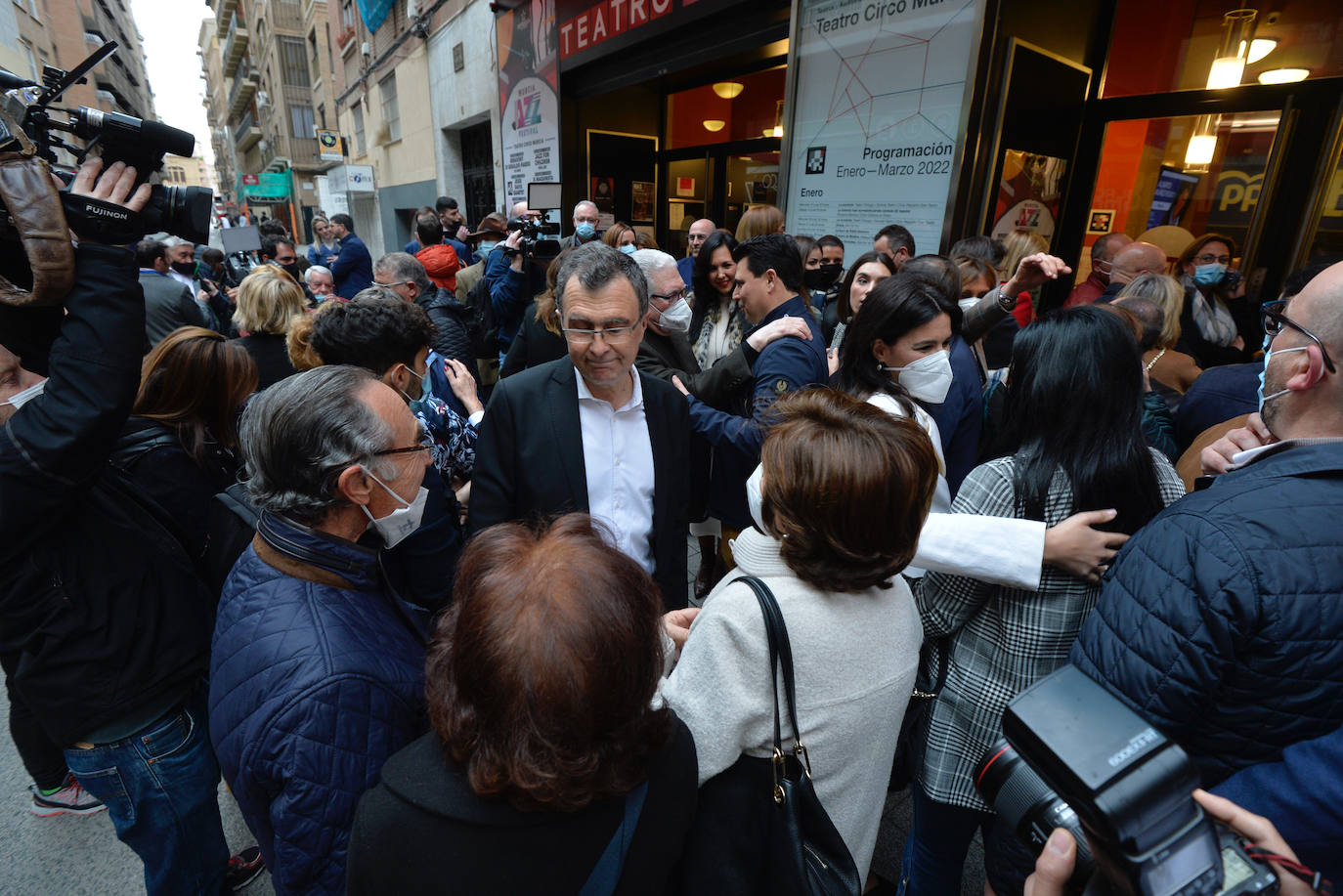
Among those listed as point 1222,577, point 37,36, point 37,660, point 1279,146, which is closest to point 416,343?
point 37,660

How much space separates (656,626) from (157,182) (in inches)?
68.4

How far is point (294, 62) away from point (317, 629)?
43.7 metres

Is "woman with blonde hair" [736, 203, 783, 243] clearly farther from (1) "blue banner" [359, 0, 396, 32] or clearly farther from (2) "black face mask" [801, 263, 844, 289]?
(1) "blue banner" [359, 0, 396, 32]

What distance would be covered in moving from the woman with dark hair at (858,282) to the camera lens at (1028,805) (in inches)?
91.4

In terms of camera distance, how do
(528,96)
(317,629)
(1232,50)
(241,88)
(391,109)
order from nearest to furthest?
(317,629) < (1232,50) < (528,96) < (391,109) < (241,88)

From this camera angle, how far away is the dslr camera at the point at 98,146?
1.30 m

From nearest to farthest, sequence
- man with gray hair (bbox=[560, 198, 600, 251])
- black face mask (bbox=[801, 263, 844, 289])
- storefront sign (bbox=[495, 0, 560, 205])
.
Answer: black face mask (bbox=[801, 263, 844, 289])
man with gray hair (bbox=[560, 198, 600, 251])
storefront sign (bbox=[495, 0, 560, 205])

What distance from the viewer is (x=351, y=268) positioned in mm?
6457

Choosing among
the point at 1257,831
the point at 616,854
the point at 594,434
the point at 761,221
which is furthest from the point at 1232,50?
the point at 616,854

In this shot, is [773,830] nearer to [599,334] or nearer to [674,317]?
[599,334]

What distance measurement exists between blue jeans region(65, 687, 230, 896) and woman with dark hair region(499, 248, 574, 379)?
2.04 meters

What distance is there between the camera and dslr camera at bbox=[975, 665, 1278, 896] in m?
0.67

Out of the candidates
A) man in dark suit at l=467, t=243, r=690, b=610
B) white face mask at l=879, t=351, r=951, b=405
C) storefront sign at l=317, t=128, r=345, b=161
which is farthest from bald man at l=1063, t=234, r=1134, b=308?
storefront sign at l=317, t=128, r=345, b=161

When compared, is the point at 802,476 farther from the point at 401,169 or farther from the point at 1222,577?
the point at 401,169
